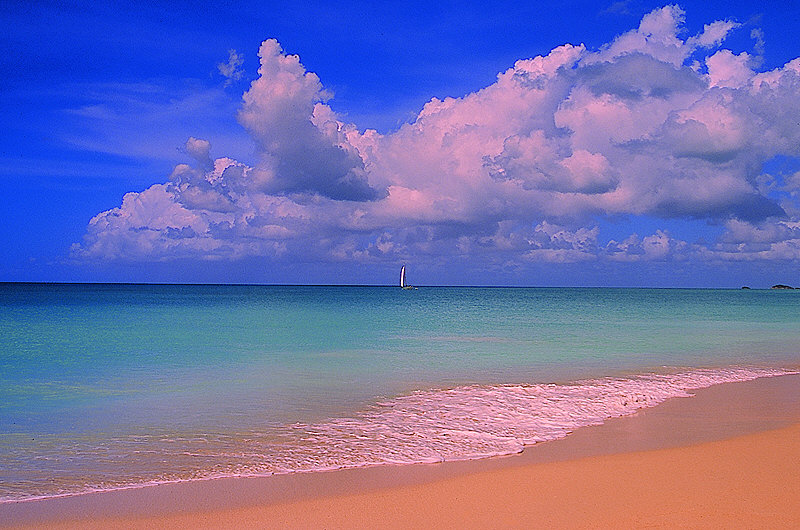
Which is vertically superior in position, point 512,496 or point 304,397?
point 512,496

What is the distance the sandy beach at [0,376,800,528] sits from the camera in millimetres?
4926

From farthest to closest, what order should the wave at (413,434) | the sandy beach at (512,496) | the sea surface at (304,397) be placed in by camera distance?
the sea surface at (304,397)
the wave at (413,434)
the sandy beach at (512,496)

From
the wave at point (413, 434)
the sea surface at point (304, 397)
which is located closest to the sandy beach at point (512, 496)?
the wave at point (413, 434)

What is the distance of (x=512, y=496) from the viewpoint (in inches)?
215

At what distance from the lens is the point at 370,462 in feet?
22.2

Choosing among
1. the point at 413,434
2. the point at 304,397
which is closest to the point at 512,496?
the point at 413,434

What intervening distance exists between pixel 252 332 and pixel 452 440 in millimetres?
20872

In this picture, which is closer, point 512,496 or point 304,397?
point 512,496

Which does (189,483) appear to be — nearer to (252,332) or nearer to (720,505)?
(720,505)

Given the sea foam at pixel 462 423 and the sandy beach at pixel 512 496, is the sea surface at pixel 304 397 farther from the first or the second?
the sandy beach at pixel 512 496

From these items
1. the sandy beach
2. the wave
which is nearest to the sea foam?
the wave

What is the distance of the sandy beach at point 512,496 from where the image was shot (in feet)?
16.2

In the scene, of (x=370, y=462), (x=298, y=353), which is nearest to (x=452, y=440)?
(x=370, y=462)

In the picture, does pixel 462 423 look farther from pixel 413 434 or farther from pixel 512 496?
pixel 512 496
